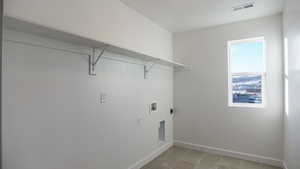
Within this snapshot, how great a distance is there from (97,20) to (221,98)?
278 cm

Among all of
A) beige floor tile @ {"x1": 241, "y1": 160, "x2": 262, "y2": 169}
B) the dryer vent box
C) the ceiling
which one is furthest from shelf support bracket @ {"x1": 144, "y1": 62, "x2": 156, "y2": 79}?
beige floor tile @ {"x1": 241, "y1": 160, "x2": 262, "y2": 169}

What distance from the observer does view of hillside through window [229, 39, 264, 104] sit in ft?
10.2

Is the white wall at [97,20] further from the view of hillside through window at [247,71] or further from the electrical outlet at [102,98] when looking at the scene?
the view of hillside through window at [247,71]

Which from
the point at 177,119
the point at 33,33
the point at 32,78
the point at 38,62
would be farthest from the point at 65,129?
the point at 177,119

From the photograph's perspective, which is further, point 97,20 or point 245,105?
point 245,105

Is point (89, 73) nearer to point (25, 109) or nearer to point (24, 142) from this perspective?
point (25, 109)

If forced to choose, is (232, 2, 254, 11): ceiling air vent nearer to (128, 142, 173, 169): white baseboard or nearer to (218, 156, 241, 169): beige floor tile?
(218, 156, 241, 169): beige floor tile

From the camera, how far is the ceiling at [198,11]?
2490 millimetres

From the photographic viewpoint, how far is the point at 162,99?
3480 mm

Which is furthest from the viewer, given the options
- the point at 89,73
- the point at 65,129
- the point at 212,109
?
the point at 212,109

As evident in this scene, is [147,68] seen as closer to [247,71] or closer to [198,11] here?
[198,11]

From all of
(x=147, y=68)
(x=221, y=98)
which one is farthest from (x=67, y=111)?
(x=221, y=98)

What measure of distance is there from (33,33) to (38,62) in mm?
258

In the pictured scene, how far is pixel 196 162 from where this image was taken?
298 centimetres
